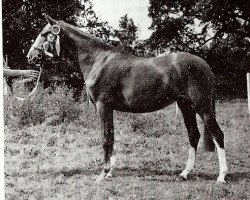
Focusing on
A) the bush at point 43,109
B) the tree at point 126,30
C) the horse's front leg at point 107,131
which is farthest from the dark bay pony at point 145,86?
the bush at point 43,109

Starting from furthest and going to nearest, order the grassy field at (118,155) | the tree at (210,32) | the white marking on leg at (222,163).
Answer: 1. the tree at (210,32)
2. the white marking on leg at (222,163)
3. the grassy field at (118,155)

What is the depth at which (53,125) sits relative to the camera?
111 inches

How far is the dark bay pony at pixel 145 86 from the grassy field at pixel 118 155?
3.6 inches

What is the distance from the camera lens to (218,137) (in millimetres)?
2430

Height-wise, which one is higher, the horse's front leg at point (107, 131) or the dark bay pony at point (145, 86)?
the dark bay pony at point (145, 86)

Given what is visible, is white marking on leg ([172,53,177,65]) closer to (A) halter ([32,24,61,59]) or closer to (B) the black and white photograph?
(B) the black and white photograph

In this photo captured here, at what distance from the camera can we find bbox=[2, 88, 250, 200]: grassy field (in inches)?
88.4

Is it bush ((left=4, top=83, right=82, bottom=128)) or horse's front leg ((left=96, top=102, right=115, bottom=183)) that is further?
bush ((left=4, top=83, right=82, bottom=128))

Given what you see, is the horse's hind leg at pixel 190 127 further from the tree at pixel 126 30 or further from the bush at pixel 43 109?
the bush at pixel 43 109

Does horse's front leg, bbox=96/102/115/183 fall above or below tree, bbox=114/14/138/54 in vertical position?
below

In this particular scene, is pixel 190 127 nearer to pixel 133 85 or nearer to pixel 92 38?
pixel 133 85

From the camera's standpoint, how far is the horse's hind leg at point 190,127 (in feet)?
8.26

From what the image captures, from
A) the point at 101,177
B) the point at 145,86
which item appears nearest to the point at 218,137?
the point at 145,86

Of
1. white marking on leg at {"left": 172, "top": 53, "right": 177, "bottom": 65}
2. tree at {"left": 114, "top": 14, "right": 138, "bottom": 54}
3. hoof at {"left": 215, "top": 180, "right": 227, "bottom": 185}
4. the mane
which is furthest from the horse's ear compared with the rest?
hoof at {"left": 215, "top": 180, "right": 227, "bottom": 185}
